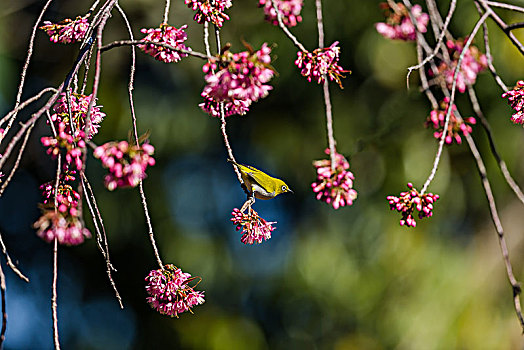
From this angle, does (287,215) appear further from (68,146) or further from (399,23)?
(68,146)

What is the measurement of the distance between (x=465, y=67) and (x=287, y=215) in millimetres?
2853

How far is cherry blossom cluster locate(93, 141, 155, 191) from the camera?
2.36ft

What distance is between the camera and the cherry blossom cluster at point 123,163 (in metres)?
0.72

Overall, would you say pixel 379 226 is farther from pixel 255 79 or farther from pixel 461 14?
pixel 255 79

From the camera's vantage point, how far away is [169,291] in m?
1.08

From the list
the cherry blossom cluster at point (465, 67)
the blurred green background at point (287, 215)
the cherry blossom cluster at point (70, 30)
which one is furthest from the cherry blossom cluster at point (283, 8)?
the blurred green background at point (287, 215)

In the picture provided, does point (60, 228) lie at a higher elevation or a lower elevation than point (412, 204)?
higher

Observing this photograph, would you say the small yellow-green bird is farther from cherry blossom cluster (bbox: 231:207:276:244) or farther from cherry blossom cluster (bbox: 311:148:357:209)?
cherry blossom cluster (bbox: 311:148:357:209)

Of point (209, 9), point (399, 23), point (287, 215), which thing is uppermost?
point (209, 9)

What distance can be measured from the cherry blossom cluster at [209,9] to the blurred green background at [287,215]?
87.1 inches

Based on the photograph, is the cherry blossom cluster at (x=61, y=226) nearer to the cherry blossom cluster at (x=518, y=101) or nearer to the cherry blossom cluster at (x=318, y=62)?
the cherry blossom cluster at (x=318, y=62)

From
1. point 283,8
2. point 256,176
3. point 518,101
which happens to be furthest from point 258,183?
point 518,101

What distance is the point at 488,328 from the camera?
3.17 meters

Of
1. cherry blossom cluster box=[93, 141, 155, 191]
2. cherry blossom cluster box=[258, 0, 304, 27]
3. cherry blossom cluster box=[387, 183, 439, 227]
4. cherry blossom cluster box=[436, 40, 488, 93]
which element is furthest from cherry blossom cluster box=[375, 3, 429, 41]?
cherry blossom cluster box=[93, 141, 155, 191]
